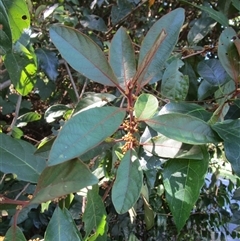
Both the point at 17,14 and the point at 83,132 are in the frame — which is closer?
the point at 83,132

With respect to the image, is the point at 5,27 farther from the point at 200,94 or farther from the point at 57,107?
the point at 57,107

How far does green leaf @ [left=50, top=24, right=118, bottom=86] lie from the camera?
547mm

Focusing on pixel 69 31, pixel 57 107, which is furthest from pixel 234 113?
pixel 57 107

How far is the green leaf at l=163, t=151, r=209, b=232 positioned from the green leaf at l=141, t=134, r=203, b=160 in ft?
0.06

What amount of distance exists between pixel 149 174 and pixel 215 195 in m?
1.82

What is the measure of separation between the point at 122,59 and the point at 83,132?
0.60 ft

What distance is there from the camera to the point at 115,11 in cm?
136

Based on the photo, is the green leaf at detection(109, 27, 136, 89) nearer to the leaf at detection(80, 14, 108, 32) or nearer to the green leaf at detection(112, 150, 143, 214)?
the green leaf at detection(112, 150, 143, 214)

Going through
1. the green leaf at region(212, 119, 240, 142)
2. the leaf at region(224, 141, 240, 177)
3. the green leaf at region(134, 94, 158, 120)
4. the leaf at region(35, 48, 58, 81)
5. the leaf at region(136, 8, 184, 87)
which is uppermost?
the leaf at region(136, 8, 184, 87)

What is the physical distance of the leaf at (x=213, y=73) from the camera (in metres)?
0.81

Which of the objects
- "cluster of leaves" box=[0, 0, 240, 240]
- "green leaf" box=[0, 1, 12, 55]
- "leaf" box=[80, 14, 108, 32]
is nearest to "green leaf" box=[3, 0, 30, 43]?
"cluster of leaves" box=[0, 0, 240, 240]

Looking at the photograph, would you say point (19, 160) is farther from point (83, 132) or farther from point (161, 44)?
point (161, 44)

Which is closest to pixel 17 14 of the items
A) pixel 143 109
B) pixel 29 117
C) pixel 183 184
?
pixel 143 109

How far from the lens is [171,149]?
57 centimetres
